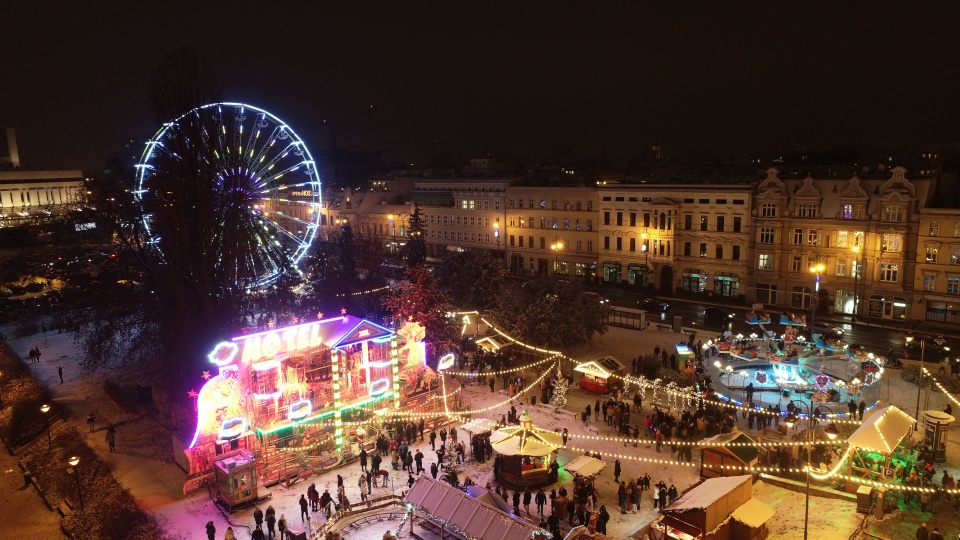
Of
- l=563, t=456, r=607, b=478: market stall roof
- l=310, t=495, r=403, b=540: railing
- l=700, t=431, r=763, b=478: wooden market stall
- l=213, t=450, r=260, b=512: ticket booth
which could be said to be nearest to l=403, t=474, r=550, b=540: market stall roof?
l=310, t=495, r=403, b=540: railing

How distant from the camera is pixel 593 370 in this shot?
32.7 meters

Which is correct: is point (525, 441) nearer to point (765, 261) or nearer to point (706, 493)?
point (706, 493)

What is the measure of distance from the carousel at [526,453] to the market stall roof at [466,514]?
188 inches

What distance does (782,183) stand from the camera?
48.9m

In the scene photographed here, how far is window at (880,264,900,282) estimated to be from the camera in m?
44.1

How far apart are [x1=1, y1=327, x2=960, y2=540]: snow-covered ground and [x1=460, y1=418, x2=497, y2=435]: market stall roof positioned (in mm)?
1291

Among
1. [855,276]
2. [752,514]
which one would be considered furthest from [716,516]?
[855,276]

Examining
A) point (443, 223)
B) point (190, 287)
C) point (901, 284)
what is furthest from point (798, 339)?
point (443, 223)

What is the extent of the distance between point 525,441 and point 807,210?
35999 mm

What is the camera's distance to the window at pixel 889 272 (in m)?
44.1

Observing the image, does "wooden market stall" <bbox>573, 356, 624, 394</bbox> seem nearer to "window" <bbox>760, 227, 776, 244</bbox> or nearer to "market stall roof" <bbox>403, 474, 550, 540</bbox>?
"market stall roof" <bbox>403, 474, 550, 540</bbox>

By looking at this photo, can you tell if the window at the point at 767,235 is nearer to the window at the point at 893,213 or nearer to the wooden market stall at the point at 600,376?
the window at the point at 893,213

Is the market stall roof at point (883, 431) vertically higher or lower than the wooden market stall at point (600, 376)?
higher

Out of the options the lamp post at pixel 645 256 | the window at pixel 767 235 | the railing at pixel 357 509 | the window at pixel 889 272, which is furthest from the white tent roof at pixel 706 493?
the lamp post at pixel 645 256
